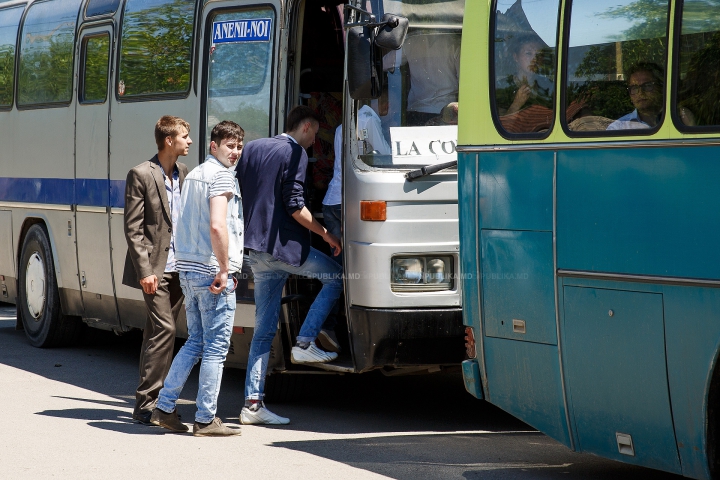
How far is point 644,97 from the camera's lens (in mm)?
5043

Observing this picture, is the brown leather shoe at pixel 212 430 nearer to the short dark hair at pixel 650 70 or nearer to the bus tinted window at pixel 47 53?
the short dark hair at pixel 650 70

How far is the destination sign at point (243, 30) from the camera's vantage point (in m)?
7.75

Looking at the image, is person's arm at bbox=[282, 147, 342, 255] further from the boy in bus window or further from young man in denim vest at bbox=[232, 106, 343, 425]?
the boy in bus window

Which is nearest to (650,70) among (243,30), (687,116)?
(687,116)

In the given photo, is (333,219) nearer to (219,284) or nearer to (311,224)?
(311,224)

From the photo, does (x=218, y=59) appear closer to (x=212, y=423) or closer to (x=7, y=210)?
(x=212, y=423)

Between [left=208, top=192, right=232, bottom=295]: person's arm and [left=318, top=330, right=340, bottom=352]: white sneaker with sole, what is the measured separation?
103 centimetres

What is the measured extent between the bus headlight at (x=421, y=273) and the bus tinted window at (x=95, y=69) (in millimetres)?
3957

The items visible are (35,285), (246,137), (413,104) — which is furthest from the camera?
(35,285)

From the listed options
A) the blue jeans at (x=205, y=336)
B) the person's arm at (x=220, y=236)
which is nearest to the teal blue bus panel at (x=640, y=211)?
the person's arm at (x=220, y=236)

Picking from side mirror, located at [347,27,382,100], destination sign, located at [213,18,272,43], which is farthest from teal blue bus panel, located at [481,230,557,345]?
destination sign, located at [213,18,272,43]

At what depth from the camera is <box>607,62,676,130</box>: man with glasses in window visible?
195 inches

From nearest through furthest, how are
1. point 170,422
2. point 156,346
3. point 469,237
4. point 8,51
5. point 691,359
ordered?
point 691,359 → point 469,237 → point 170,422 → point 156,346 → point 8,51

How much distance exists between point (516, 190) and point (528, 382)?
98 cm
